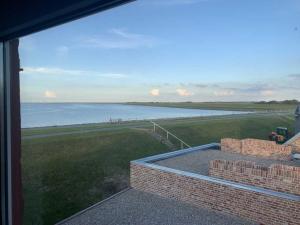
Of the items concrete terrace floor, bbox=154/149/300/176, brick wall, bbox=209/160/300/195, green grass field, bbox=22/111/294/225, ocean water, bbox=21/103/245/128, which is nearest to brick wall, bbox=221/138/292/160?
concrete terrace floor, bbox=154/149/300/176

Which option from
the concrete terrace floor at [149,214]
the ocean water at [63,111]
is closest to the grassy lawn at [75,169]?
the ocean water at [63,111]

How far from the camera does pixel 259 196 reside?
14.3ft

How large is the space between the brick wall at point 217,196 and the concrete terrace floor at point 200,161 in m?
1.07

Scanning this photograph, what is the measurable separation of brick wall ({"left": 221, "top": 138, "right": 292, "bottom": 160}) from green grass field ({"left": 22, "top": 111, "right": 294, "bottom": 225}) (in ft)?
2.34

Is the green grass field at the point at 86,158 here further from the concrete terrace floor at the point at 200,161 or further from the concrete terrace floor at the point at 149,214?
the concrete terrace floor at the point at 200,161

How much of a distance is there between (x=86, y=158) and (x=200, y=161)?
3.81 m

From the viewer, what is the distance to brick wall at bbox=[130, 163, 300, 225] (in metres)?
4.18

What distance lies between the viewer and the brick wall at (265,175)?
480 cm

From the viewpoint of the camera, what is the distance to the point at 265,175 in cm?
502

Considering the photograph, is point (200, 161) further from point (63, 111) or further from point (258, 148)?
point (63, 111)

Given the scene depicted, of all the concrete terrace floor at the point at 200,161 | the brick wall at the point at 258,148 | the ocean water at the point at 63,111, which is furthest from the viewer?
the brick wall at the point at 258,148

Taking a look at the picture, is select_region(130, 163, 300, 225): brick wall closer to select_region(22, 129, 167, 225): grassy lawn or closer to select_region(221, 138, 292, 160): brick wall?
select_region(22, 129, 167, 225): grassy lawn

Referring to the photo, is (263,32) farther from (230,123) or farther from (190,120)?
(190,120)

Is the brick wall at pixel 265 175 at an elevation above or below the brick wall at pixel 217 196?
above
